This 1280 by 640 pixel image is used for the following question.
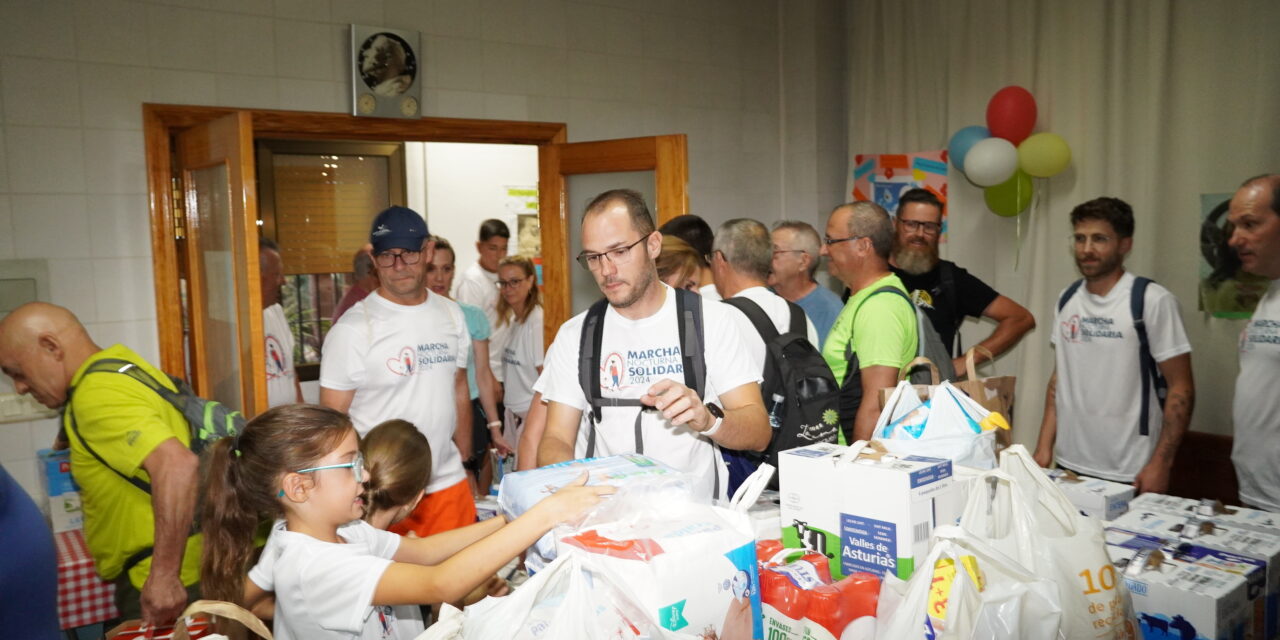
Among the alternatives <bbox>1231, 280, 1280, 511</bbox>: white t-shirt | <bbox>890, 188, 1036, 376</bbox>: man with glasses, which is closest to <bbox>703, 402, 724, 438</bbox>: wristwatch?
<bbox>1231, 280, 1280, 511</bbox>: white t-shirt

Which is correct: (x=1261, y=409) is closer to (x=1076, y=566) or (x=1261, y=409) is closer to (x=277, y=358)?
(x=1076, y=566)

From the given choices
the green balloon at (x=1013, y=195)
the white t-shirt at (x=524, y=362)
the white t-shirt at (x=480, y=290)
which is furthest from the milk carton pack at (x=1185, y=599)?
the white t-shirt at (x=480, y=290)

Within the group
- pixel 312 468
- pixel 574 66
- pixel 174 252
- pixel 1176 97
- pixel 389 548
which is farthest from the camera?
pixel 574 66

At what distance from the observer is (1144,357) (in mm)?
2930

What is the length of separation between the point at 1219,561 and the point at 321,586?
5.56 ft

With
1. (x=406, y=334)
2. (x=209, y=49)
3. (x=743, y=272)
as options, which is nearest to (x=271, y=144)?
(x=209, y=49)

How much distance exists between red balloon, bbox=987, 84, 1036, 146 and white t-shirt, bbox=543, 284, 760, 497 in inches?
111

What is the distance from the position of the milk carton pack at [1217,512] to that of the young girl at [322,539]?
1.38 meters

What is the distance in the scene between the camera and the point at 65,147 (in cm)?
337

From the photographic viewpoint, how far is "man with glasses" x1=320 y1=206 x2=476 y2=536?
2826 millimetres

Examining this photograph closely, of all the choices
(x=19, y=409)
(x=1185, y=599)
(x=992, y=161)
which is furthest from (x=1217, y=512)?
(x=19, y=409)

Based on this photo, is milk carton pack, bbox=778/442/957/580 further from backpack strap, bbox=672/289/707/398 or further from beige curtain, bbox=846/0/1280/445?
beige curtain, bbox=846/0/1280/445

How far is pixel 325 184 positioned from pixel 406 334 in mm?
3437

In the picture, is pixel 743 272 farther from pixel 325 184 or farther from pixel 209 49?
pixel 325 184
